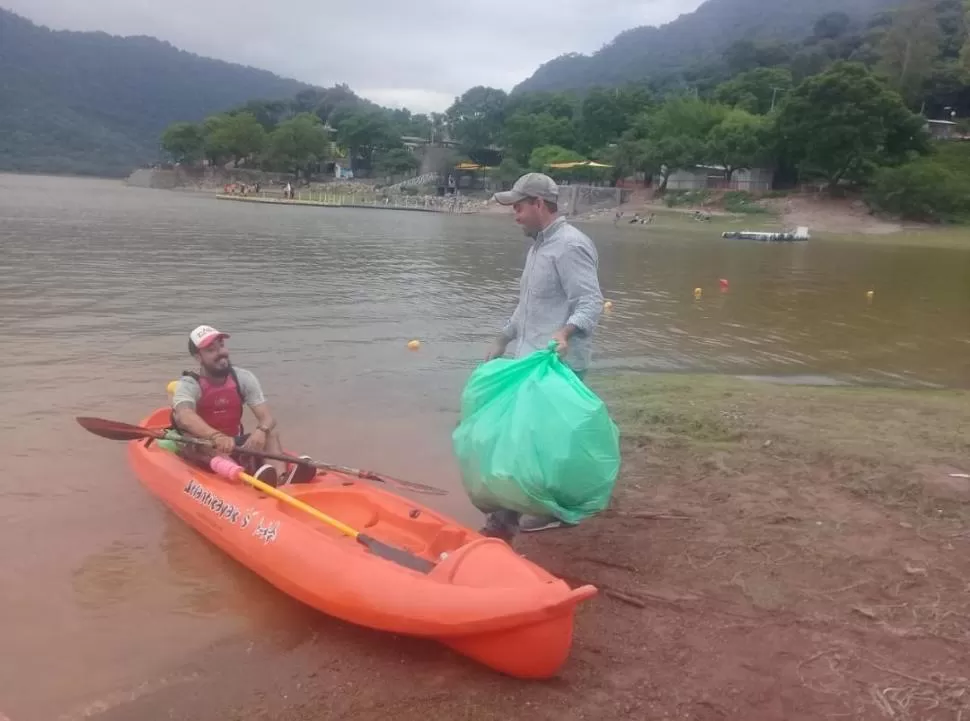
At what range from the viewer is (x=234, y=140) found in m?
99.4

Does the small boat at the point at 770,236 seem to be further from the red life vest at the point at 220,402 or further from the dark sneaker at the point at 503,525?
the dark sneaker at the point at 503,525

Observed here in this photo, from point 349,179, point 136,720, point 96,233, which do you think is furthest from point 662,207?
point 136,720

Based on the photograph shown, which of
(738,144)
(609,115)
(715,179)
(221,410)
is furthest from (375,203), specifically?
(221,410)

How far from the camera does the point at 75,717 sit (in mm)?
3830

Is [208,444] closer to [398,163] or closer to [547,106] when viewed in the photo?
[398,163]

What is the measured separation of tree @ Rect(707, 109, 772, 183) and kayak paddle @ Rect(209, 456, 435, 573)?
6239cm

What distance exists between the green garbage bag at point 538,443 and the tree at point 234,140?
102 m

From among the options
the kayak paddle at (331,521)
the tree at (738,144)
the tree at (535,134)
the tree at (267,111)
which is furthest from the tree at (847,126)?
the tree at (267,111)


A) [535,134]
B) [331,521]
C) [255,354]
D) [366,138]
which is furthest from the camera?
[366,138]

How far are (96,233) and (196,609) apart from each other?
27.8 meters

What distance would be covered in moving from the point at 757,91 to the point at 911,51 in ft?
48.8

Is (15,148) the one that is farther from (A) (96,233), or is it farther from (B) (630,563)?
(B) (630,563)

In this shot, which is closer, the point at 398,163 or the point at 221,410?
the point at 221,410

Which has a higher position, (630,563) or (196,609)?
(630,563)
